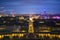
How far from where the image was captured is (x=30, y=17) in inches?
257

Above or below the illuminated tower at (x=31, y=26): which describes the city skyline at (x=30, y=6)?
above

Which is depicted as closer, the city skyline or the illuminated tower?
the illuminated tower

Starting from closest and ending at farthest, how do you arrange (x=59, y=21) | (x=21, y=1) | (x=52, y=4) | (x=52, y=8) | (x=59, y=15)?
(x=59, y=21), (x=59, y=15), (x=52, y=8), (x=52, y=4), (x=21, y=1)

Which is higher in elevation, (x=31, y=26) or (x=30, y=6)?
(x=30, y=6)

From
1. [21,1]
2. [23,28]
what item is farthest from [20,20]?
[21,1]

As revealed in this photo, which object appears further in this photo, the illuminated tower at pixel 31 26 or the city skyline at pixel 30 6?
the city skyline at pixel 30 6

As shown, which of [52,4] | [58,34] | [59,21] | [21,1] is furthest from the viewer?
[21,1]

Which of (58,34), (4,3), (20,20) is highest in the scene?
(4,3)

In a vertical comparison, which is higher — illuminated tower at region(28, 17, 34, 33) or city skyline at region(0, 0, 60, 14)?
city skyline at region(0, 0, 60, 14)

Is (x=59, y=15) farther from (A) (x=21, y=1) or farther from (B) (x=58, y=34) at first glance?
(A) (x=21, y=1)

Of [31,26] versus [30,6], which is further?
[30,6]

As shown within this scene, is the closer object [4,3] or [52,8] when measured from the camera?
[52,8]

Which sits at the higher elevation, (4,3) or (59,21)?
(4,3)

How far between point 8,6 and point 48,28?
2.76 meters
